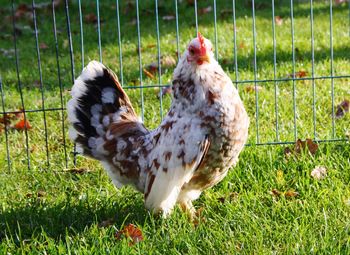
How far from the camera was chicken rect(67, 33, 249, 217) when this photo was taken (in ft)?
10.9

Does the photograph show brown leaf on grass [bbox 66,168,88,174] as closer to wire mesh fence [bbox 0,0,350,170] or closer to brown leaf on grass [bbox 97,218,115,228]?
wire mesh fence [bbox 0,0,350,170]

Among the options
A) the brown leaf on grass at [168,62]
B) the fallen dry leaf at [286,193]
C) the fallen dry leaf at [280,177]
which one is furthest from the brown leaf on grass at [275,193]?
the brown leaf on grass at [168,62]

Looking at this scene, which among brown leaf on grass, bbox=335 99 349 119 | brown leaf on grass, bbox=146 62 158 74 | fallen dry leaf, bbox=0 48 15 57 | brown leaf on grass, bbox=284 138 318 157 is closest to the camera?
brown leaf on grass, bbox=284 138 318 157

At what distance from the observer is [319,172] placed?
396cm

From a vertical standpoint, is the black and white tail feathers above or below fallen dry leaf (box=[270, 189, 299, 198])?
above

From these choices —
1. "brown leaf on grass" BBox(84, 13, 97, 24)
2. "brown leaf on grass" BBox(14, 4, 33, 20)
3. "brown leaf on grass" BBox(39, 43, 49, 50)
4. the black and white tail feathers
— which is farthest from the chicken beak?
"brown leaf on grass" BBox(14, 4, 33, 20)

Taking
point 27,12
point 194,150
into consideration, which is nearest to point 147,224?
point 194,150

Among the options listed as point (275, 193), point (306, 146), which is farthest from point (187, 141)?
point (306, 146)

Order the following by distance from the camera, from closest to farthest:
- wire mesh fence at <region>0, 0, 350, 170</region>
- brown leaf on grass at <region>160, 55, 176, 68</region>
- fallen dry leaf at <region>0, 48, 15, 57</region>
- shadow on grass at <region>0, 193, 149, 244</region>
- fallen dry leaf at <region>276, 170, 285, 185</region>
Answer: shadow on grass at <region>0, 193, 149, 244</region>
fallen dry leaf at <region>276, 170, 285, 185</region>
wire mesh fence at <region>0, 0, 350, 170</region>
brown leaf on grass at <region>160, 55, 176, 68</region>
fallen dry leaf at <region>0, 48, 15, 57</region>

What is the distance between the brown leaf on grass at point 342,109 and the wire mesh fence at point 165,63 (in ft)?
0.05

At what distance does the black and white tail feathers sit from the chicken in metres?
0.11

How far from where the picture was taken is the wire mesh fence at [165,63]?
4.53 m

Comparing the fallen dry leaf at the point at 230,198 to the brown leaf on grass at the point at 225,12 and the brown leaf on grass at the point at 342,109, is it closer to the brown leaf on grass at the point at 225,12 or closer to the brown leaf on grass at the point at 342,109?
the brown leaf on grass at the point at 342,109

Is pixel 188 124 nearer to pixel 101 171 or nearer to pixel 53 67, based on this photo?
pixel 101 171
